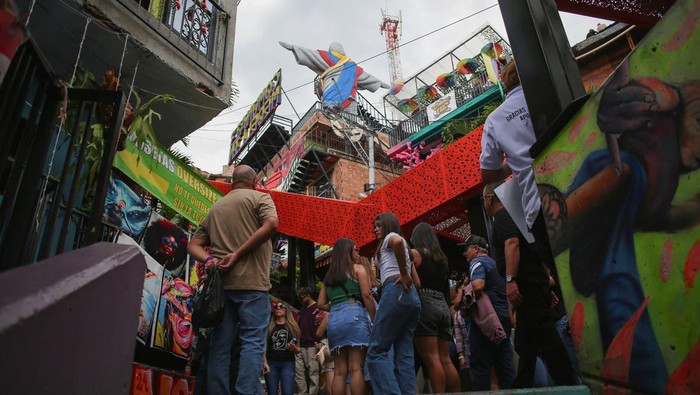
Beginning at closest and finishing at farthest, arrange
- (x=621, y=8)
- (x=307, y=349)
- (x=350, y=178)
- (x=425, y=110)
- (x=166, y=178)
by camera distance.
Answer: (x=621, y=8) < (x=166, y=178) < (x=307, y=349) < (x=350, y=178) < (x=425, y=110)

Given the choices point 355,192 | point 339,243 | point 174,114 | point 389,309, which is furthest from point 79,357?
point 355,192

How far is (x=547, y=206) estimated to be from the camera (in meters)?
2.30

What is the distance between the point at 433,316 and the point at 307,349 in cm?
357

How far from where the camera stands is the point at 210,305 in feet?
10.2

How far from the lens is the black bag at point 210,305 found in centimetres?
309

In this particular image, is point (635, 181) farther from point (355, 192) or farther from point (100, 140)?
point (355, 192)

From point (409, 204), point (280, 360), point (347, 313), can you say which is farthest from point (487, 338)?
point (409, 204)

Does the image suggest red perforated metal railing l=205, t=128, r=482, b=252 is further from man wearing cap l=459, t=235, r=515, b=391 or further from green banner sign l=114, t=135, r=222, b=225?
man wearing cap l=459, t=235, r=515, b=391

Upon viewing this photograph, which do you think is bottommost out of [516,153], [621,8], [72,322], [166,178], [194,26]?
[72,322]

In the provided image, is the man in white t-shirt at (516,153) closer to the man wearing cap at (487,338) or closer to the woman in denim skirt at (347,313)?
the man wearing cap at (487,338)

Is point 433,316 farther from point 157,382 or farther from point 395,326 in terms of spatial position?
point 157,382

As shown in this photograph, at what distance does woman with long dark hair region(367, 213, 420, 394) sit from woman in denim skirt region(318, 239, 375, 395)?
344 millimetres

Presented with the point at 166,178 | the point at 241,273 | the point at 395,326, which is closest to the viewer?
the point at 241,273

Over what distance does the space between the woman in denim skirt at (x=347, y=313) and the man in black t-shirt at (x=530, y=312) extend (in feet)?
4.42
